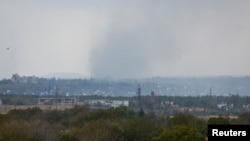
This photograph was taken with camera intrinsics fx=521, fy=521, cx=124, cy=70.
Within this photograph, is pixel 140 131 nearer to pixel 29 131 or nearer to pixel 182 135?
pixel 182 135

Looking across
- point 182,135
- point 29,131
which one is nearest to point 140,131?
point 182,135

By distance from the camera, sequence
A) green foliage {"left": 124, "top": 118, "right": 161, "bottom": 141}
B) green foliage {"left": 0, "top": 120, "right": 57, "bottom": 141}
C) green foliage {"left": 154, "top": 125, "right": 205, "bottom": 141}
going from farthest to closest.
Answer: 1. green foliage {"left": 124, "top": 118, "right": 161, "bottom": 141}
2. green foliage {"left": 0, "top": 120, "right": 57, "bottom": 141}
3. green foliage {"left": 154, "top": 125, "right": 205, "bottom": 141}

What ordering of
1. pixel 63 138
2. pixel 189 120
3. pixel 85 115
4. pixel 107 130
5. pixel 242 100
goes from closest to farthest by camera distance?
1. pixel 63 138
2. pixel 107 130
3. pixel 189 120
4. pixel 85 115
5. pixel 242 100

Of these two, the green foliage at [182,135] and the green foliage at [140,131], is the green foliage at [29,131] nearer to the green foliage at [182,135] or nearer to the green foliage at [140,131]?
the green foliage at [140,131]

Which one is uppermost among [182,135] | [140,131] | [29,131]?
[182,135]

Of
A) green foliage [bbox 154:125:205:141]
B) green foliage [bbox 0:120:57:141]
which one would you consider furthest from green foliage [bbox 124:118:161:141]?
green foliage [bbox 154:125:205:141]

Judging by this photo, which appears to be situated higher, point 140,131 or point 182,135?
point 182,135

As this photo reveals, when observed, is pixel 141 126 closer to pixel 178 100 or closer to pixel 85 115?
pixel 85 115

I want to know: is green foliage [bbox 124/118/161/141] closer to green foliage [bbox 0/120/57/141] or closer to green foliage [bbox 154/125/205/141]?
green foliage [bbox 0/120/57/141]

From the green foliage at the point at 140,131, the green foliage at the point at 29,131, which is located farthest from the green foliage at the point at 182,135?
the green foliage at the point at 29,131

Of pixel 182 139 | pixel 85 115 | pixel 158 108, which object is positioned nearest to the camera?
pixel 182 139

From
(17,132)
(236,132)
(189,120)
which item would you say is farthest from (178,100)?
(236,132)
